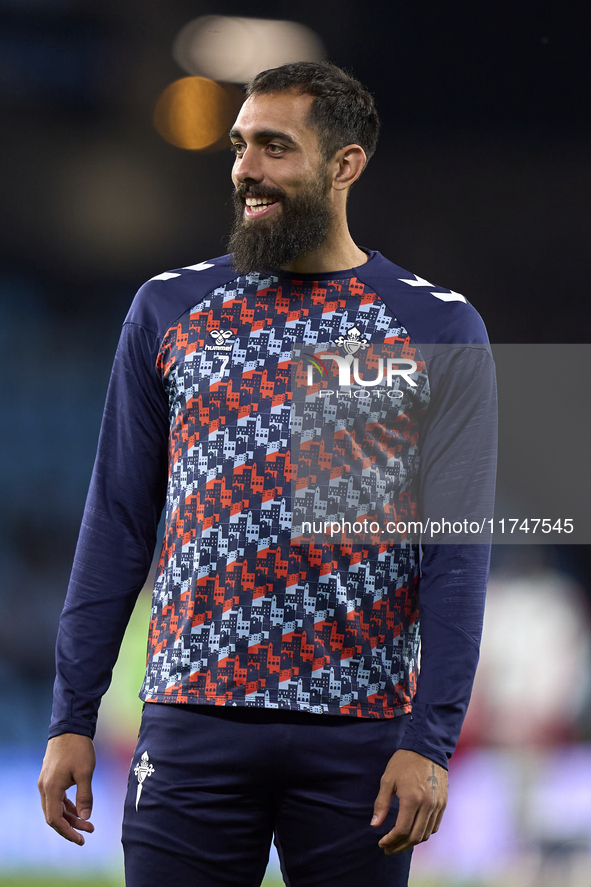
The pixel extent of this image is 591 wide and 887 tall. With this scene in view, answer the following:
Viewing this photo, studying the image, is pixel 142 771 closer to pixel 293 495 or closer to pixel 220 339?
pixel 293 495

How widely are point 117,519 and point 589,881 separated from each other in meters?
1.68

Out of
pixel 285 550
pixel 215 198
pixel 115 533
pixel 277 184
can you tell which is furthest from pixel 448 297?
pixel 215 198

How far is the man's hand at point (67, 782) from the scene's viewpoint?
116 cm

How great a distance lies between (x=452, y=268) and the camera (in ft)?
8.11

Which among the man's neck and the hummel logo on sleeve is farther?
the man's neck

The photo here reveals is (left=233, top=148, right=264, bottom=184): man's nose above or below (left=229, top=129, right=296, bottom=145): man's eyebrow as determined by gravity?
below

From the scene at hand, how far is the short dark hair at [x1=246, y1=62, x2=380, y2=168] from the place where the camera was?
1353mm

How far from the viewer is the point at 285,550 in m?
1.15

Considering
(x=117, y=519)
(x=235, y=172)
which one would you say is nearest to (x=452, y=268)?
(x=235, y=172)

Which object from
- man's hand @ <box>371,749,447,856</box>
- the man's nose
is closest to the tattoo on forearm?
man's hand @ <box>371,749,447,856</box>

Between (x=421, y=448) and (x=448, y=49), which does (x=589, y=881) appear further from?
(x=448, y=49)

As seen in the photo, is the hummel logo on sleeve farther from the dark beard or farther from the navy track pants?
the dark beard

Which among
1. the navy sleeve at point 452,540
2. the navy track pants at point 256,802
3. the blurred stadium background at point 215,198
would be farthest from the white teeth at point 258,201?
the blurred stadium background at point 215,198

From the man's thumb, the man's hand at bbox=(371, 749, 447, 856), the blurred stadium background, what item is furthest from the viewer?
the blurred stadium background
